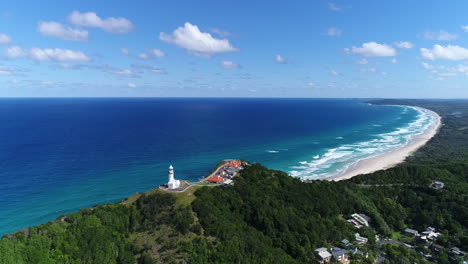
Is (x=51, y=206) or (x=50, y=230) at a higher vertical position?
(x=50, y=230)

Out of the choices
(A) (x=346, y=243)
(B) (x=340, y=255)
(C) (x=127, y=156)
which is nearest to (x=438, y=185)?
(A) (x=346, y=243)

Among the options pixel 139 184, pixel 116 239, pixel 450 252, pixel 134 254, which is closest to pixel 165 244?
pixel 134 254

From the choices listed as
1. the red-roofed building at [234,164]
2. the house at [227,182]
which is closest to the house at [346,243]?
the house at [227,182]

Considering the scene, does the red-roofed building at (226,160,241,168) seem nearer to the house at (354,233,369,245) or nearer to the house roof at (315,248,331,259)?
the house roof at (315,248,331,259)

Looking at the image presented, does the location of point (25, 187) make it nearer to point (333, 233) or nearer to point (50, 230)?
point (50, 230)

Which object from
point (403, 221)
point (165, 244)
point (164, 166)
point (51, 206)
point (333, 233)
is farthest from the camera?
point (164, 166)

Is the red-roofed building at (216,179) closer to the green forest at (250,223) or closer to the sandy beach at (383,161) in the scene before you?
the green forest at (250,223)

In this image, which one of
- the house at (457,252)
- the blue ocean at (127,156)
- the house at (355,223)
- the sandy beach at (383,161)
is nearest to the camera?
the house at (457,252)
